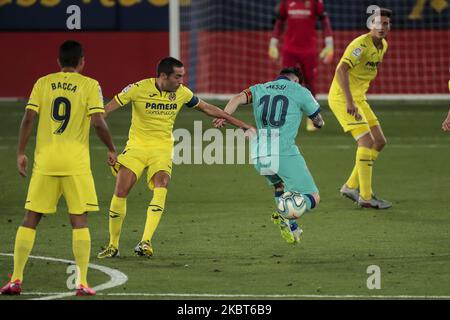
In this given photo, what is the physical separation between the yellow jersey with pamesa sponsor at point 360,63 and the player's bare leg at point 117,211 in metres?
3.81

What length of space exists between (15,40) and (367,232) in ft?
50.3

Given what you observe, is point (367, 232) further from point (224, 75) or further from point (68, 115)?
point (224, 75)

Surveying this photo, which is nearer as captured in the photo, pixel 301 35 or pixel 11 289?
pixel 11 289

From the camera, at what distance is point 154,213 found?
1125 centimetres

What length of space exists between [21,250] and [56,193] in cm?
50

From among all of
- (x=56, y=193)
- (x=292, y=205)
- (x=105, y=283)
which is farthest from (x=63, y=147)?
(x=292, y=205)

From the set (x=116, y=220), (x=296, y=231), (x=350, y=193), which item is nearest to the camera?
(x=116, y=220)

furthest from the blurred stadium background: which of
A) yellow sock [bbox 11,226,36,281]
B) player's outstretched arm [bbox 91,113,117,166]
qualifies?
yellow sock [bbox 11,226,36,281]

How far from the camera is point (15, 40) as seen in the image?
26.3 meters

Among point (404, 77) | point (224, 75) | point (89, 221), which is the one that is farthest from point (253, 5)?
point (89, 221)

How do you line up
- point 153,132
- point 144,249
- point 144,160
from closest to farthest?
point 144,249
point 144,160
point 153,132

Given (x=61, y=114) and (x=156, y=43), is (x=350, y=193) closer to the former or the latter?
(x=61, y=114)

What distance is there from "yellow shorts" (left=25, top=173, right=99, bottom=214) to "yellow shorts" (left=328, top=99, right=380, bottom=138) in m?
5.52
